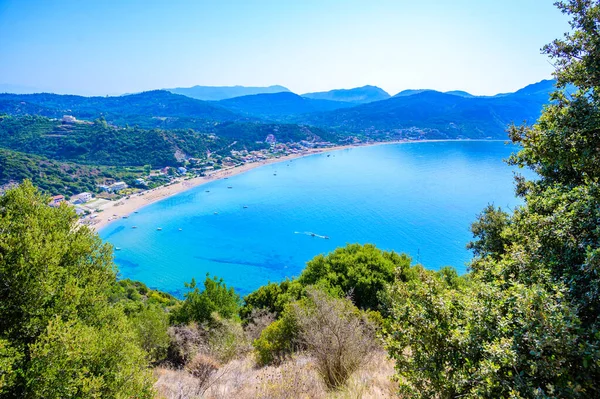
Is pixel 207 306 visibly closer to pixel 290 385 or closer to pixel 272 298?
pixel 272 298

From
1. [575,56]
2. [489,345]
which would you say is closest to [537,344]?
[489,345]

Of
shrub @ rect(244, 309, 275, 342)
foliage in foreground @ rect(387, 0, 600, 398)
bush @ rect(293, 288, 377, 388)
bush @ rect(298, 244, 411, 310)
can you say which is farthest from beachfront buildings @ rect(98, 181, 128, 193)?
foliage in foreground @ rect(387, 0, 600, 398)

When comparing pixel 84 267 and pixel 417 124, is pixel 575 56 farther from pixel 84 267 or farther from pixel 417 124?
pixel 417 124

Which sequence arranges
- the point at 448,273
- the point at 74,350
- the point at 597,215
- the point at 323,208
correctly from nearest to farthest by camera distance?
the point at 597,215, the point at 74,350, the point at 448,273, the point at 323,208

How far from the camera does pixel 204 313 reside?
1695 centimetres

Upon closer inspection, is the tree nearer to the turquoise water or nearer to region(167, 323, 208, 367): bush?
region(167, 323, 208, 367): bush

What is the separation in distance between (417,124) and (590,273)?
660 feet

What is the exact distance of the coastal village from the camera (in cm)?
5994

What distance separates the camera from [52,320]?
17.7ft

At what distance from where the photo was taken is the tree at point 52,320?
5.01 meters

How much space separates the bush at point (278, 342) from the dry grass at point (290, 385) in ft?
3.54

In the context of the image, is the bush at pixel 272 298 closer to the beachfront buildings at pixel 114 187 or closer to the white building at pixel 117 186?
the beachfront buildings at pixel 114 187

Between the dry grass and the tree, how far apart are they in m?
1.54

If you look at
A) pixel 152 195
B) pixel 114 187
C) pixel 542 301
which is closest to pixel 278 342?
pixel 542 301
